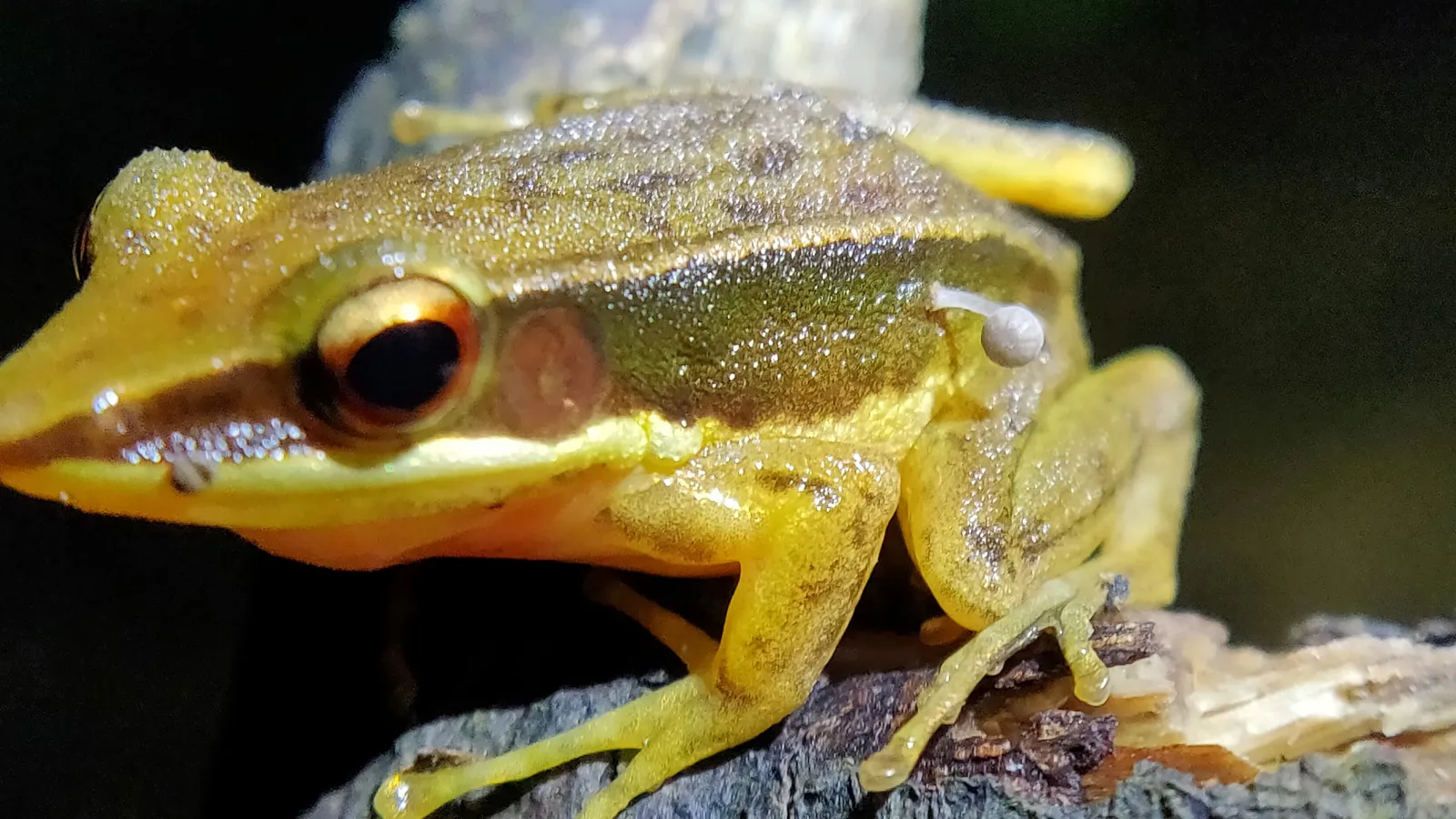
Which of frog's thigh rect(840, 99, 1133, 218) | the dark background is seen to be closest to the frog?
frog's thigh rect(840, 99, 1133, 218)

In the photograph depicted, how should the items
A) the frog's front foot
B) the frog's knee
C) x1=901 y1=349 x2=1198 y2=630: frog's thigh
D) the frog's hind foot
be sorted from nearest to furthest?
the frog's hind foot → the frog's front foot → x1=901 y1=349 x2=1198 y2=630: frog's thigh → the frog's knee

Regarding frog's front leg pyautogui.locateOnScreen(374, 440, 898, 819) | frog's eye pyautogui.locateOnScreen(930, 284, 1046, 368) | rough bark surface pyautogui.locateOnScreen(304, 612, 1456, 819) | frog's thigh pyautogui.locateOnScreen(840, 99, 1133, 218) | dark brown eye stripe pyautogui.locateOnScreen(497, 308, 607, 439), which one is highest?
frog's thigh pyautogui.locateOnScreen(840, 99, 1133, 218)

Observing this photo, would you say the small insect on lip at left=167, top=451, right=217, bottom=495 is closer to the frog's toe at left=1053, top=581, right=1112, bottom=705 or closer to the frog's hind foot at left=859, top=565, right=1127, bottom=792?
the frog's hind foot at left=859, top=565, right=1127, bottom=792

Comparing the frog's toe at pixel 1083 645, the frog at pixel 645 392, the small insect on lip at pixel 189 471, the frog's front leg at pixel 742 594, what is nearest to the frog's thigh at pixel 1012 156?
the frog at pixel 645 392

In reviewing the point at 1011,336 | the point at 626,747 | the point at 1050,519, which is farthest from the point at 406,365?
the point at 1050,519

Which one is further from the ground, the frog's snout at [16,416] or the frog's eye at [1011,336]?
the frog's eye at [1011,336]

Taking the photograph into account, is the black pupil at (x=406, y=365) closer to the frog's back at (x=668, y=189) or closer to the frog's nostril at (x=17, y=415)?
the frog's back at (x=668, y=189)

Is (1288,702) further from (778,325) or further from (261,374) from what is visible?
(261,374)
